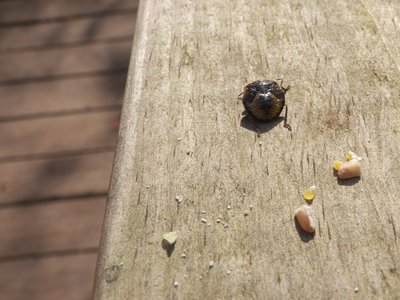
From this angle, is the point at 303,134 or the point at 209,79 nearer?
the point at 303,134

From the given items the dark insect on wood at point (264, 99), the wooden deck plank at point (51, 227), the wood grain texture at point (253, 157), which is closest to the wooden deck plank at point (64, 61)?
the wooden deck plank at point (51, 227)

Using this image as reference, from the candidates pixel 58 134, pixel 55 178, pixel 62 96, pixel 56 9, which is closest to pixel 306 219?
pixel 55 178

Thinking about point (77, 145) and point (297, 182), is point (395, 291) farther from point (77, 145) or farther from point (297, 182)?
point (77, 145)

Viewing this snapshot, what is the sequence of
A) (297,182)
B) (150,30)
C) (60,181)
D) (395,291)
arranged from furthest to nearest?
(60,181) → (150,30) → (297,182) → (395,291)

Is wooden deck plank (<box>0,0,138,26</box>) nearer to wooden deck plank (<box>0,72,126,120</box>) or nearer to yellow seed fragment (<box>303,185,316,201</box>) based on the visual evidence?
wooden deck plank (<box>0,72,126,120</box>)

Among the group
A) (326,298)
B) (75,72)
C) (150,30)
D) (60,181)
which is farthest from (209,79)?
(75,72)

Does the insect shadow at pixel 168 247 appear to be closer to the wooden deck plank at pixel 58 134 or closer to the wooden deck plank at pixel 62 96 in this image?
the wooden deck plank at pixel 58 134
